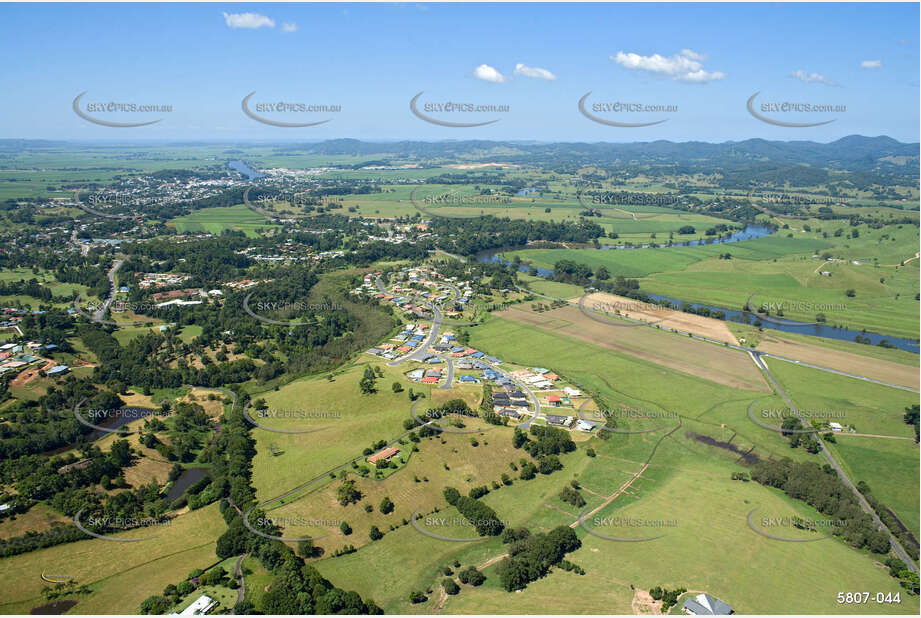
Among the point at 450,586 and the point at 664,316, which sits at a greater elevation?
Result: the point at 664,316

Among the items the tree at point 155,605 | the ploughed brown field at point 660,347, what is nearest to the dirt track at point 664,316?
the ploughed brown field at point 660,347

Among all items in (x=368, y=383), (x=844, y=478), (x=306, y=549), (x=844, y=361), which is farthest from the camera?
(x=844, y=361)

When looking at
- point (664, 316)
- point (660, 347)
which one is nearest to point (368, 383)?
point (660, 347)

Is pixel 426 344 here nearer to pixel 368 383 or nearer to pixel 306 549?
pixel 368 383

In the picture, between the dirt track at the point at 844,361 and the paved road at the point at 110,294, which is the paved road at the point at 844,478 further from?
the paved road at the point at 110,294

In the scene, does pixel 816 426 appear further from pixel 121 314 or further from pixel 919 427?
pixel 121 314

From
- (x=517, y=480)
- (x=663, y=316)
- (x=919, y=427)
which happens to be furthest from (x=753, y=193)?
(x=517, y=480)
